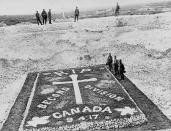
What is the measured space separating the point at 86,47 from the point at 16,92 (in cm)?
1205

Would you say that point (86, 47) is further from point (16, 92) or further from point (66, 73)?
point (16, 92)

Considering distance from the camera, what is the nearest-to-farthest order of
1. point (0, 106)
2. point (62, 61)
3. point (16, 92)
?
point (0, 106) → point (16, 92) → point (62, 61)

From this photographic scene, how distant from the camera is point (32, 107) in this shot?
18.2 meters

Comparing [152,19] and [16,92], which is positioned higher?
[152,19]

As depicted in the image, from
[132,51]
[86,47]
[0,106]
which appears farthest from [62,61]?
[0,106]

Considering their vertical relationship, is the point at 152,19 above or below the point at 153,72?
above

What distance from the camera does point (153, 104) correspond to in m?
17.8

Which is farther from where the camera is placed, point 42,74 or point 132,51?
point 132,51


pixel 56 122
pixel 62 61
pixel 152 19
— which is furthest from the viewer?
pixel 152 19

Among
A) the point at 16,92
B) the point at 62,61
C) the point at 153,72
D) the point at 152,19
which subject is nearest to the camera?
the point at 16,92

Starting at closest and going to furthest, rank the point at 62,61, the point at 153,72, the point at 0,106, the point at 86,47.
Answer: the point at 0,106
the point at 153,72
the point at 62,61
the point at 86,47

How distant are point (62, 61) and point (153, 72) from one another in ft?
31.0

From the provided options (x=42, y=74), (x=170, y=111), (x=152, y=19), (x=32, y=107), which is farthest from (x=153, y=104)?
(x=152, y=19)

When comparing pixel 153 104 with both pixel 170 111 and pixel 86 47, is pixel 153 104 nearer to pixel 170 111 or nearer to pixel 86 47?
pixel 170 111
